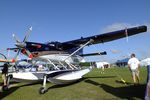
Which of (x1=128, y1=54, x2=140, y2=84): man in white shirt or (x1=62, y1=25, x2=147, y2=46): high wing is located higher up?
(x1=62, y1=25, x2=147, y2=46): high wing

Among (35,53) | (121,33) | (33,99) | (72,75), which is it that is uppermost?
(121,33)

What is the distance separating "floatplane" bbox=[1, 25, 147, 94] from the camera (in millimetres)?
14837

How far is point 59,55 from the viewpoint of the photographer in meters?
16.8

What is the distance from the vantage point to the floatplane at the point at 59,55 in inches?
584

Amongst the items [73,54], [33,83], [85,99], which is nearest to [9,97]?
[85,99]

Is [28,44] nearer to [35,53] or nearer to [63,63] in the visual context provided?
[35,53]

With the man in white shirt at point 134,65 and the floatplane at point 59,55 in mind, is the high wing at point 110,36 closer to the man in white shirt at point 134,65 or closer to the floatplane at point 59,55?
the floatplane at point 59,55

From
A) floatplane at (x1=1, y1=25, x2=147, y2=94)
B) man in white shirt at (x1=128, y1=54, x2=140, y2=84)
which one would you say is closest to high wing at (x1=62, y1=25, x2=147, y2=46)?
floatplane at (x1=1, y1=25, x2=147, y2=94)

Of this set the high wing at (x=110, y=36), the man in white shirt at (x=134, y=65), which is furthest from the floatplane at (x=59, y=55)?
the man in white shirt at (x=134, y=65)

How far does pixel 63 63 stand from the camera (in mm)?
17297

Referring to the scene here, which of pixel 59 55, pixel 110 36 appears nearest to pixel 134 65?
pixel 110 36

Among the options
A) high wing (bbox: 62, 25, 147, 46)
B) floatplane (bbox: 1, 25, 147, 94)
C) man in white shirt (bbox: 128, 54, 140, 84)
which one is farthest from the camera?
high wing (bbox: 62, 25, 147, 46)

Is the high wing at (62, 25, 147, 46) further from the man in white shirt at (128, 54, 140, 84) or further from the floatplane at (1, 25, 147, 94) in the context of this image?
the man in white shirt at (128, 54, 140, 84)

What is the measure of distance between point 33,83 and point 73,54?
11.7 feet
